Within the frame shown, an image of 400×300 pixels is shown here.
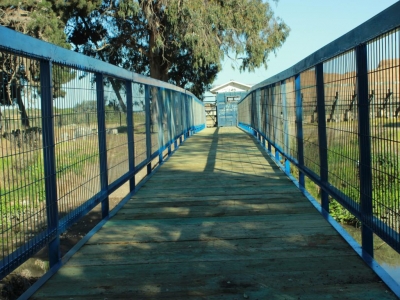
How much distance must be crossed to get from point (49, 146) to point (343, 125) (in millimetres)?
2448

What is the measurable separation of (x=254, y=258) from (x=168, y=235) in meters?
1.18

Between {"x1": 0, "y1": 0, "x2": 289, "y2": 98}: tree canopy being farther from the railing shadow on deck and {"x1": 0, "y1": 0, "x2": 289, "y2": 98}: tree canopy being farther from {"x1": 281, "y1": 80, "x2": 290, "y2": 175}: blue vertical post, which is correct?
the railing shadow on deck

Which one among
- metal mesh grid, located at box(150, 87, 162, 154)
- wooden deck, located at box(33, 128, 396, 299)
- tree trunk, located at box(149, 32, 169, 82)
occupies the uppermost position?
tree trunk, located at box(149, 32, 169, 82)

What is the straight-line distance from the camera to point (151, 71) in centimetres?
2886

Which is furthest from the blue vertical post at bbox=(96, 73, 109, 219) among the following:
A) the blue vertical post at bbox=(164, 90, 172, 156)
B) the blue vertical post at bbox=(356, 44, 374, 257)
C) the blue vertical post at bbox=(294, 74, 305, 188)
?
the blue vertical post at bbox=(164, 90, 172, 156)

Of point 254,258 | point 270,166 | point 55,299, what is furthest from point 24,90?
point 270,166

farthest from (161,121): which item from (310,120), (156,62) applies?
(156,62)

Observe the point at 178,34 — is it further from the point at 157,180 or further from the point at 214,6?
the point at 157,180

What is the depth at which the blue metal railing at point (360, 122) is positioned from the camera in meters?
3.60

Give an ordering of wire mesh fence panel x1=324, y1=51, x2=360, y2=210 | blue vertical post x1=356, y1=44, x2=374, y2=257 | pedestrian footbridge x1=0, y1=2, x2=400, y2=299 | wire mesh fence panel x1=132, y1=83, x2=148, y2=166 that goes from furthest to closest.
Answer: wire mesh fence panel x1=132, y1=83, x2=148, y2=166, wire mesh fence panel x1=324, y1=51, x2=360, y2=210, blue vertical post x1=356, y1=44, x2=374, y2=257, pedestrian footbridge x1=0, y1=2, x2=400, y2=299

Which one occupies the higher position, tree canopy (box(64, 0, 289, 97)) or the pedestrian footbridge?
tree canopy (box(64, 0, 289, 97))

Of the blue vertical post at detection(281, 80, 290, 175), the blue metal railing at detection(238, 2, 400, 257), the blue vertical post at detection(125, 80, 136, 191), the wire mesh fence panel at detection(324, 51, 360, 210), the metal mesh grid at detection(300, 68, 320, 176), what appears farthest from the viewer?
the blue vertical post at detection(281, 80, 290, 175)

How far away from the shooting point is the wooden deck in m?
4.02

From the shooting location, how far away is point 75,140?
513 cm
